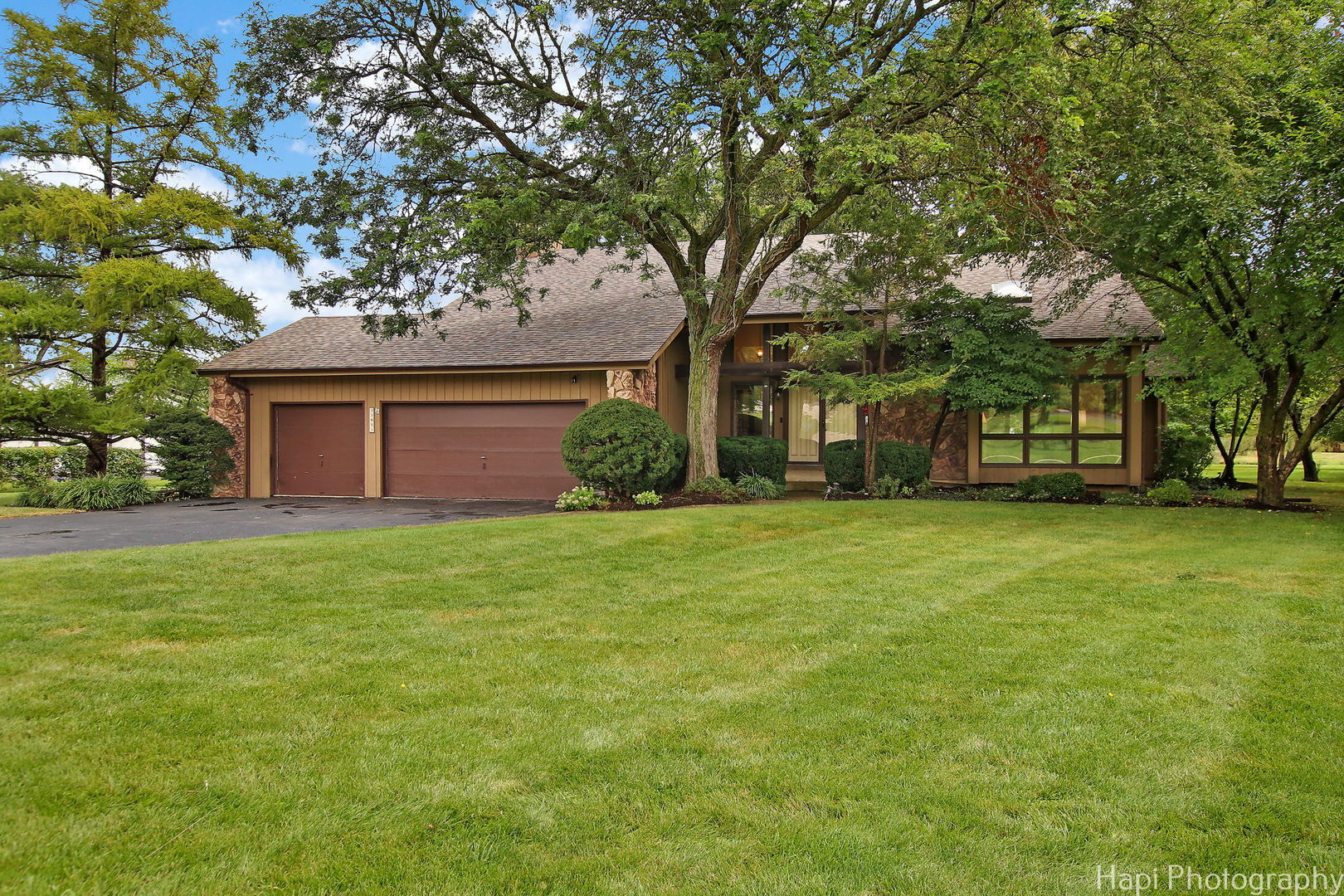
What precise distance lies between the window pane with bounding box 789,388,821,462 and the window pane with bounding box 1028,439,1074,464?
4.48 metres

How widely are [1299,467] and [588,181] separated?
2754cm

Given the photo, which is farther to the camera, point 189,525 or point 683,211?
point 683,211

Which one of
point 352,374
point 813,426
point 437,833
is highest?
point 352,374

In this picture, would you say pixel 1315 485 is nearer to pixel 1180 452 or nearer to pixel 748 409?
pixel 1180 452

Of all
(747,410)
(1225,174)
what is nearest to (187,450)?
(747,410)

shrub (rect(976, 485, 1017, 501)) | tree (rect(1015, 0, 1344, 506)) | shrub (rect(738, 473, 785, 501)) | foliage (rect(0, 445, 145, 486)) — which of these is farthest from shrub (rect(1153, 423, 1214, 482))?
foliage (rect(0, 445, 145, 486))

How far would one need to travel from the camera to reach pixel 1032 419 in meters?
16.2

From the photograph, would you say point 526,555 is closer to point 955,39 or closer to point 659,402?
point 659,402

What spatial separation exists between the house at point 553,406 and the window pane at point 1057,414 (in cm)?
3

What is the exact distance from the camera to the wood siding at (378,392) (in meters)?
15.4

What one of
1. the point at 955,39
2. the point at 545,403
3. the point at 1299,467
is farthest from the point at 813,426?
the point at 1299,467

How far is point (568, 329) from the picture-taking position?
16719 mm

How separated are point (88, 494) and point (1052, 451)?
18.6m

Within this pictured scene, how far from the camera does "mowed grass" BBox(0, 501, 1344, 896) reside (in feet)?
8.29
